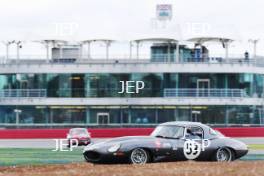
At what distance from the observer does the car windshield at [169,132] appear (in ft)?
75.5

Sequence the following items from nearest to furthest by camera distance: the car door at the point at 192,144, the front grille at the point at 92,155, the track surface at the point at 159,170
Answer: the track surface at the point at 159,170, the front grille at the point at 92,155, the car door at the point at 192,144

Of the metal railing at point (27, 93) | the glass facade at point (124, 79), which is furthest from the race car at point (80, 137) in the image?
the metal railing at point (27, 93)

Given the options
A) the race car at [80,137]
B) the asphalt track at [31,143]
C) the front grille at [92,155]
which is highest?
the front grille at [92,155]

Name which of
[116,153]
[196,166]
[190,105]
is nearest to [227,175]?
[196,166]

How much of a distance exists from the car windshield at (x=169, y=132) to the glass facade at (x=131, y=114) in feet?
173

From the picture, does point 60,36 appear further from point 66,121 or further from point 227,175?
point 227,175

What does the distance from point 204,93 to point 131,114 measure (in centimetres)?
740

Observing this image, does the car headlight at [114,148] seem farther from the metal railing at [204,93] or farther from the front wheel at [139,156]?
the metal railing at [204,93]

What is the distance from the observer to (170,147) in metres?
22.5

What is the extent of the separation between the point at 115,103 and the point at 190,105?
7.31 metres

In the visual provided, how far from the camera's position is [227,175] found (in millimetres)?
17750

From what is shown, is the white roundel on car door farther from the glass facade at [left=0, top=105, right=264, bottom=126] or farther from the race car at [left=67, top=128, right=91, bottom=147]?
the glass facade at [left=0, top=105, right=264, bottom=126]

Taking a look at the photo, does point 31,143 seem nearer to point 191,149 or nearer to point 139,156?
point 191,149

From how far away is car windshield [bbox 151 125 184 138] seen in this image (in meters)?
23.0
